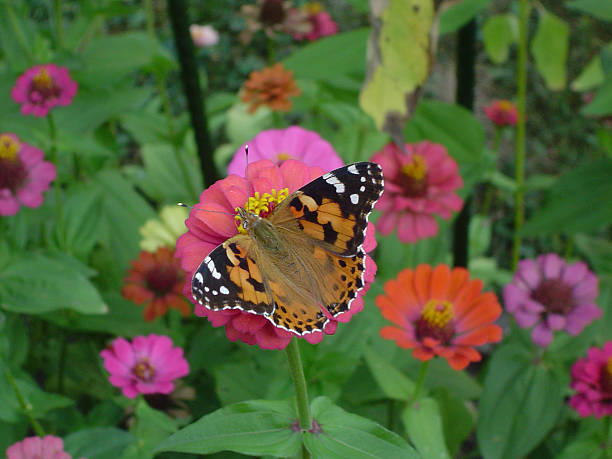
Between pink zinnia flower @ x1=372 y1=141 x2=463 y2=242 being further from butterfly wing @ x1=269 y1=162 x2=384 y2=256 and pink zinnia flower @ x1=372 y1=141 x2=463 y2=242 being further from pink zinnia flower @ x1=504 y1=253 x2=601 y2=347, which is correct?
butterfly wing @ x1=269 y1=162 x2=384 y2=256

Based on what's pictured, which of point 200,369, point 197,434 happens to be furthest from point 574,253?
point 197,434

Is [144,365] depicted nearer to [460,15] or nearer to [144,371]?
[144,371]

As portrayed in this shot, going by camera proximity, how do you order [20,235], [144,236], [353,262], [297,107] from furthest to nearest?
[297,107], [144,236], [20,235], [353,262]

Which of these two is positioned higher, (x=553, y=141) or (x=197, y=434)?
(x=197, y=434)

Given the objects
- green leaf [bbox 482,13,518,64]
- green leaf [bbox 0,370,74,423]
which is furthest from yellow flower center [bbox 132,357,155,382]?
green leaf [bbox 482,13,518,64]

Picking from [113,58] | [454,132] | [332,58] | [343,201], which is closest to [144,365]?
[343,201]

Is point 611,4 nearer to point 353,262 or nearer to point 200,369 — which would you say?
point 353,262

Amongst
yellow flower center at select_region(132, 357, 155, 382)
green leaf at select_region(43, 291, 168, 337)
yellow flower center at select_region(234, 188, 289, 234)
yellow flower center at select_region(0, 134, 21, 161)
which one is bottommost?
green leaf at select_region(43, 291, 168, 337)
